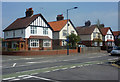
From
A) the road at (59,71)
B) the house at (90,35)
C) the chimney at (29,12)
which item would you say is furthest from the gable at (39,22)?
the road at (59,71)

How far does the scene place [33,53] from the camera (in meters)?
27.0

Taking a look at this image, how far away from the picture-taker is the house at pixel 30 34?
3412 centimetres

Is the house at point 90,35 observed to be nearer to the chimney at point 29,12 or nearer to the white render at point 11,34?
the chimney at point 29,12

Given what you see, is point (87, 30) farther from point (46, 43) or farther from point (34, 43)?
point (34, 43)

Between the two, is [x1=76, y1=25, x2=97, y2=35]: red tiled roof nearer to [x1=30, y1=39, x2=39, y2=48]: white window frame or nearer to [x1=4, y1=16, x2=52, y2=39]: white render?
[x1=4, y1=16, x2=52, y2=39]: white render

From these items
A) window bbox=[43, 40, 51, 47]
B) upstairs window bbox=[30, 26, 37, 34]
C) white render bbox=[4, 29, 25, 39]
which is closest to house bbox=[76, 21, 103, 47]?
window bbox=[43, 40, 51, 47]

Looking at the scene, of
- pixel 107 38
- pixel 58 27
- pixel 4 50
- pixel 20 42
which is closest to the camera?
pixel 4 50

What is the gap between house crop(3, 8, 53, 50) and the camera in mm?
34125

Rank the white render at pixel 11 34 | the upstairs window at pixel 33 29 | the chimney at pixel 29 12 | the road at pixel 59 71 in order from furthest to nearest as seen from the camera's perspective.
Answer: the chimney at pixel 29 12, the upstairs window at pixel 33 29, the white render at pixel 11 34, the road at pixel 59 71

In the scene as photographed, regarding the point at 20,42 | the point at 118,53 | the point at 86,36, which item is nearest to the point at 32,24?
the point at 20,42

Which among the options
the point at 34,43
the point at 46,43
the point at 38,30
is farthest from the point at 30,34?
the point at 46,43

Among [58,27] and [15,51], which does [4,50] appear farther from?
[58,27]

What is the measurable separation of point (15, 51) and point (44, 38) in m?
11.0

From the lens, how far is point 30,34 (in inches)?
1379
